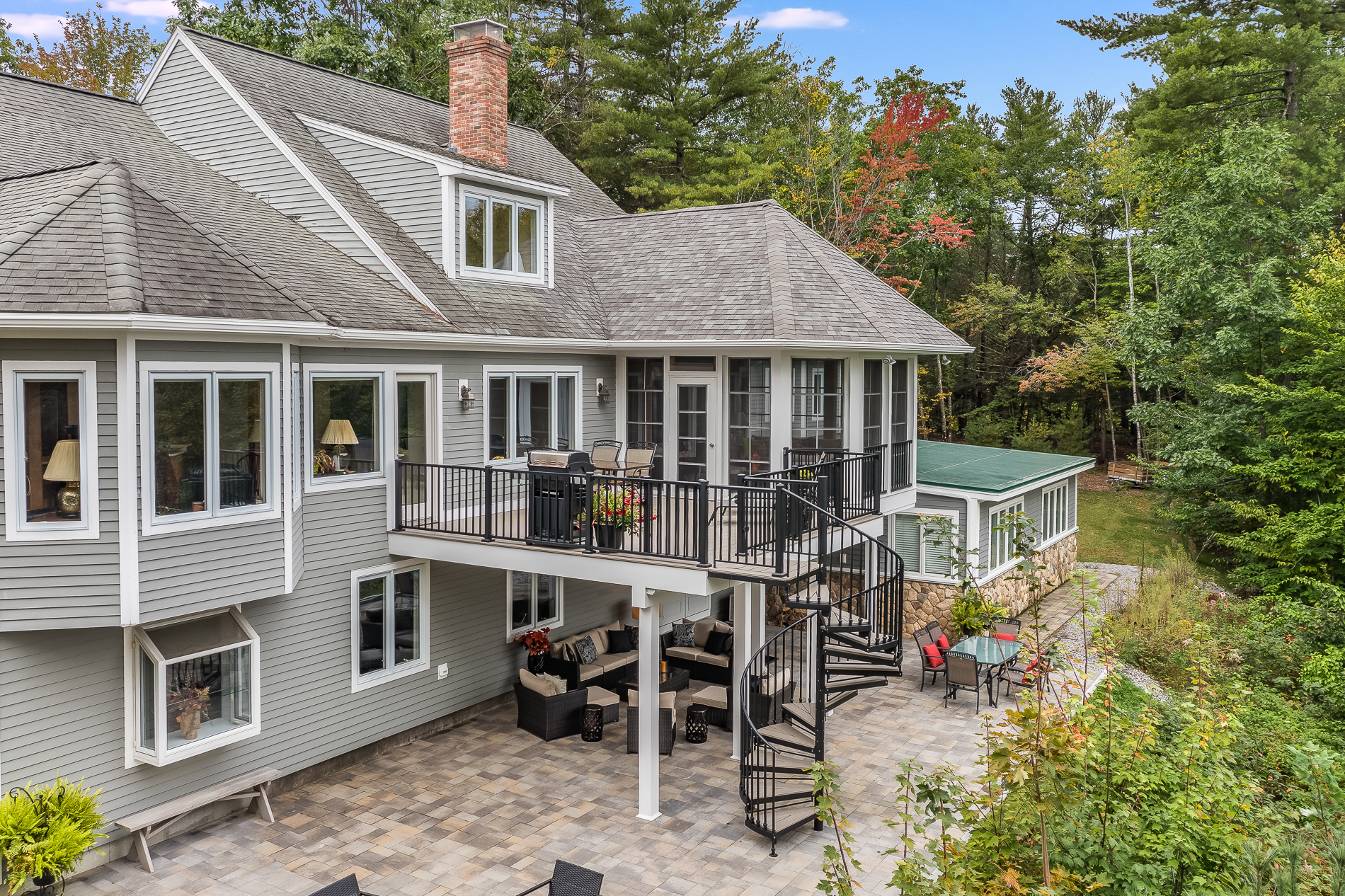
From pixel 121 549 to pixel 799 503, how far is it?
22.1 ft

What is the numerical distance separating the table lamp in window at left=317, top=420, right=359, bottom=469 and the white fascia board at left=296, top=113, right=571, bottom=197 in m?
4.24

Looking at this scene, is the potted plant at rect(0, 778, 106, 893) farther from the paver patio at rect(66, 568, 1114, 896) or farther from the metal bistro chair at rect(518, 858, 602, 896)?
the metal bistro chair at rect(518, 858, 602, 896)

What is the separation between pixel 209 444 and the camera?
902 cm

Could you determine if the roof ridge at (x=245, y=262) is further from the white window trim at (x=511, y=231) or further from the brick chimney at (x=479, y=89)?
the brick chimney at (x=479, y=89)

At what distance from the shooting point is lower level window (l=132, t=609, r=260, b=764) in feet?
29.3

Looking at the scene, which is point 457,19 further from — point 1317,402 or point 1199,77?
point 1317,402

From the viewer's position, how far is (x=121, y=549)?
27.4ft

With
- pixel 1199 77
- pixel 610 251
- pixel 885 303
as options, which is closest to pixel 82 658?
pixel 610 251

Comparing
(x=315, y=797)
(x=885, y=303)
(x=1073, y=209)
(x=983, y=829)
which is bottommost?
(x=315, y=797)

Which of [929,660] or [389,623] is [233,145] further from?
[929,660]

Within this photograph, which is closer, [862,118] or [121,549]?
[121,549]

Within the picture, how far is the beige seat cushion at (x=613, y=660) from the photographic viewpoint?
13.6 metres

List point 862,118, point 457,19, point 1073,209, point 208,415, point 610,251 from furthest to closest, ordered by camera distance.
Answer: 1. point 1073,209
2. point 862,118
3. point 457,19
4. point 610,251
5. point 208,415

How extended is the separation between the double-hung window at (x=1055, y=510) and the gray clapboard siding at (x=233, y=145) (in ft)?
51.3
